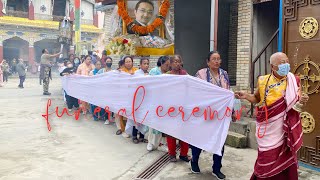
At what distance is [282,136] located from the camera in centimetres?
342

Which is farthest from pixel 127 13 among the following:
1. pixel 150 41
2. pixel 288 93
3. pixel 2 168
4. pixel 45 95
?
pixel 45 95

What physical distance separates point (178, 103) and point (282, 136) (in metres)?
1.65

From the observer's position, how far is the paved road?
4.40 m

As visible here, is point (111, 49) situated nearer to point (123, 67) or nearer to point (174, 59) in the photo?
point (123, 67)

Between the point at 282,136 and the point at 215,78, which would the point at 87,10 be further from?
the point at 282,136

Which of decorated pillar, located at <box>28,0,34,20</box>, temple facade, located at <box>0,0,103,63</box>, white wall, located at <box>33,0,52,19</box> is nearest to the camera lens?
temple facade, located at <box>0,0,103,63</box>

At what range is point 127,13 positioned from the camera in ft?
27.2

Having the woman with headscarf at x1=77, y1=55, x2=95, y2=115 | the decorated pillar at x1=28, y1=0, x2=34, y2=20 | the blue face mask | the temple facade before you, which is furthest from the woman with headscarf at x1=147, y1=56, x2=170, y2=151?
the decorated pillar at x1=28, y1=0, x2=34, y2=20

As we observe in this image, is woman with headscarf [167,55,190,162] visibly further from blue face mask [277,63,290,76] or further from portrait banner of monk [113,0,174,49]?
portrait banner of monk [113,0,174,49]

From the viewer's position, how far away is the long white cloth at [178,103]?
163 inches

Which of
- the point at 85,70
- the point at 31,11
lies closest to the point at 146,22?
the point at 85,70

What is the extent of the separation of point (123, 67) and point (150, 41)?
5.72ft

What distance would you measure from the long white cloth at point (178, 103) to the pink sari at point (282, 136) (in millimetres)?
677

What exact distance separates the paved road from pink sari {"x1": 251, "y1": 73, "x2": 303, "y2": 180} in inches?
38.9
